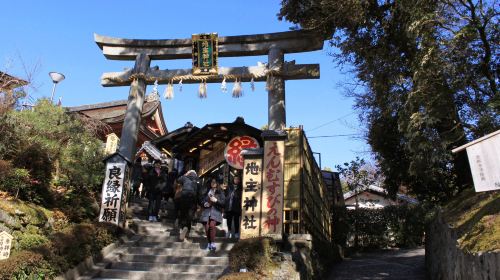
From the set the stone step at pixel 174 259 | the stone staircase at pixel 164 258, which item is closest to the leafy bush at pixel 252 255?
the stone staircase at pixel 164 258

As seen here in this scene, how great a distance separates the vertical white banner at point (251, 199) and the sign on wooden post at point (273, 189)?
0.40ft

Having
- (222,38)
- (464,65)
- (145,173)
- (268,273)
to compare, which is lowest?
(268,273)

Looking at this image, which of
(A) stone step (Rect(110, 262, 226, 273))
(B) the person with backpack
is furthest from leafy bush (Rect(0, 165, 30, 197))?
(B) the person with backpack

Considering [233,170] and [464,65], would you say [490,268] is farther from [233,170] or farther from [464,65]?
[233,170]

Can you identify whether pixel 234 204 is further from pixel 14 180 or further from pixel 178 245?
pixel 14 180

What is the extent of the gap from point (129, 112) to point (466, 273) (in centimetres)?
1108

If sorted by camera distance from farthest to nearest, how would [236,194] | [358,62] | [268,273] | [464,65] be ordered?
[358,62], [236,194], [464,65], [268,273]

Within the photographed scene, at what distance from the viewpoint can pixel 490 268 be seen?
182 inches

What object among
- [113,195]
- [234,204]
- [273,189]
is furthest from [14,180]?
[273,189]

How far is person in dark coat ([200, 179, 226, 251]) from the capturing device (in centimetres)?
924

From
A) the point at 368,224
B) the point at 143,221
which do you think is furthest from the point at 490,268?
the point at 368,224

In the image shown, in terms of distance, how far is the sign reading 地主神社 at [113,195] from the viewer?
430 inches

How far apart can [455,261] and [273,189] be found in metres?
3.74

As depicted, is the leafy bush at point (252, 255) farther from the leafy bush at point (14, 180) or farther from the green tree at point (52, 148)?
the green tree at point (52, 148)
